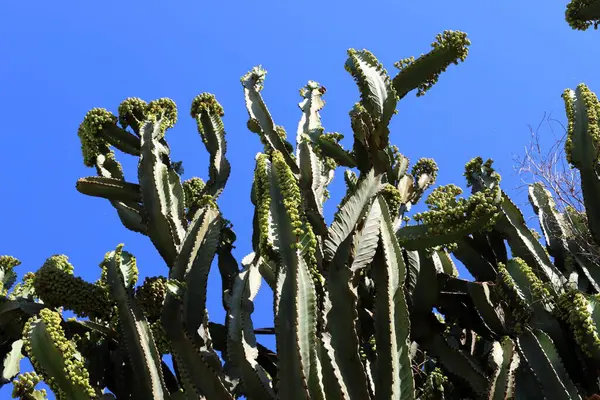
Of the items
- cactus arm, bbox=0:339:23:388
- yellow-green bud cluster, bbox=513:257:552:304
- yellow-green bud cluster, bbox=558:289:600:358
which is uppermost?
cactus arm, bbox=0:339:23:388

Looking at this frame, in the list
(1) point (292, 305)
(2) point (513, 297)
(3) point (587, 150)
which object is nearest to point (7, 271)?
(1) point (292, 305)

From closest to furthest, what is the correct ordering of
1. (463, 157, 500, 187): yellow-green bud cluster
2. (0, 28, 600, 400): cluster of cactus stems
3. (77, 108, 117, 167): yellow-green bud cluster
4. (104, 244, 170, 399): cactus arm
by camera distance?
(0, 28, 600, 400): cluster of cactus stems → (104, 244, 170, 399): cactus arm → (77, 108, 117, 167): yellow-green bud cluster → (463, 157, 500, 187): yellow-green bud cluster

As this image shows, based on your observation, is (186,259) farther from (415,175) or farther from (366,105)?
(415,175)

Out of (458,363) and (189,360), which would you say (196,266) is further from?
(458,363)

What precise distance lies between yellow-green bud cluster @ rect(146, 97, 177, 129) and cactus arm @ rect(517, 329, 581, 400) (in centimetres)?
203

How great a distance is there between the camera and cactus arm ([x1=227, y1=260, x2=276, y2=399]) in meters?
2.58

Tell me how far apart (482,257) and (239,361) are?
1.55 metres

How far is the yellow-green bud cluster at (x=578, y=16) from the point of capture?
3529mm

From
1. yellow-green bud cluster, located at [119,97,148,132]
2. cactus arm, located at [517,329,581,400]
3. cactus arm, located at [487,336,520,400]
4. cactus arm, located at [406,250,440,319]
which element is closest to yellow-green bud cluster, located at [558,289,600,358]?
cactus arm, located at [517,329,581,400]

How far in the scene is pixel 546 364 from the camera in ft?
9.19

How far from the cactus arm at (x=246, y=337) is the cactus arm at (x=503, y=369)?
2.50 ft

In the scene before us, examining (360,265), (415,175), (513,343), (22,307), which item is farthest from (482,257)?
(22,307)

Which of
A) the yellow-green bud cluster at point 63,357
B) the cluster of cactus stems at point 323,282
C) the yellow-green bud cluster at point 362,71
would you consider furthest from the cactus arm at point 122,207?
the yellow-green bud cluster at point 362,71

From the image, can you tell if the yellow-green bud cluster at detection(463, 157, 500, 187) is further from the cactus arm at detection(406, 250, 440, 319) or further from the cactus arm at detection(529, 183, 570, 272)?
the cactus arm at detection(406, 250, 440, 319)
